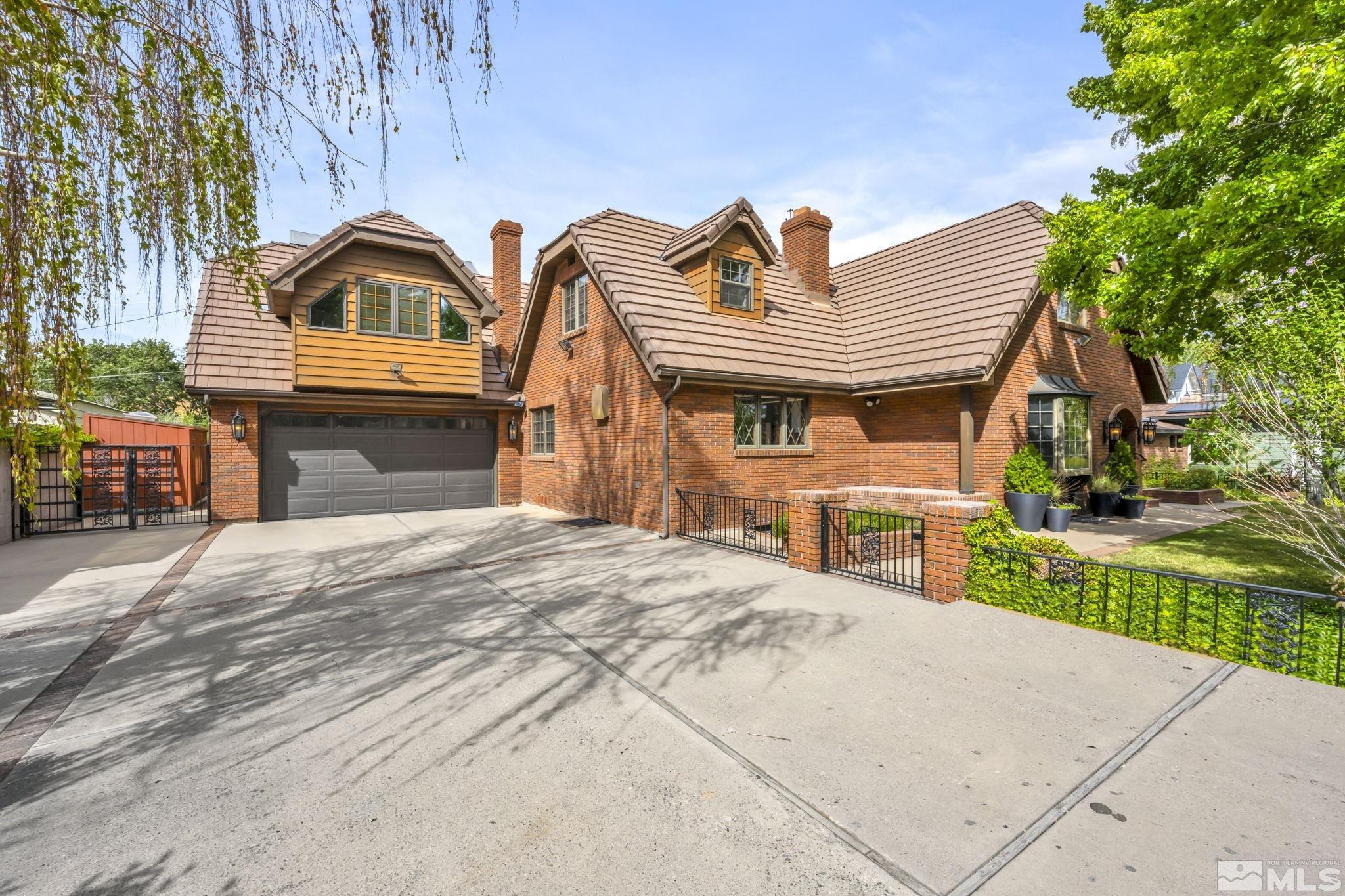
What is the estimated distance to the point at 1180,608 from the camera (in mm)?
5363

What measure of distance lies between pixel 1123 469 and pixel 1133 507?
0.97 meters

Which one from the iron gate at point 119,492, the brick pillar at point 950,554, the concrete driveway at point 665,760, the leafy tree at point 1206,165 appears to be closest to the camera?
the concrete driveway at point 665,760

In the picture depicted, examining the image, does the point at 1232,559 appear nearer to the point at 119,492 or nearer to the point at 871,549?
the point at 871,549

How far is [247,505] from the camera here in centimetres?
1299

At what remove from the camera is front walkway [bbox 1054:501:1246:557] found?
987cm

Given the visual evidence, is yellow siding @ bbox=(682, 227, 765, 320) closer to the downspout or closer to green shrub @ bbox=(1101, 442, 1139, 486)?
the downspout

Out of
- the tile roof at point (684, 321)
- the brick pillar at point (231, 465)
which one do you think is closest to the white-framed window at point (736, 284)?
the tile roof at point (684, 321)

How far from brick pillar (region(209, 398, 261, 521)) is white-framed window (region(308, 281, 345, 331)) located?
7.75 feet

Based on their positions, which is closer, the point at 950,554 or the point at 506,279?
the point at 950,554

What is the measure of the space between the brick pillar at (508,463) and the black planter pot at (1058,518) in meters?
13.0

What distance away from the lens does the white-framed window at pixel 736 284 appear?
41.8ft

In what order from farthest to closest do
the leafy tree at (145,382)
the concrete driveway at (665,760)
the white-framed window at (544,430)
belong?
the leafy tree at (145,382), the white-framed window at (544,430), the concrete driveway at (665,760)

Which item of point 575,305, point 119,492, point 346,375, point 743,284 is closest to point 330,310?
point 346,375

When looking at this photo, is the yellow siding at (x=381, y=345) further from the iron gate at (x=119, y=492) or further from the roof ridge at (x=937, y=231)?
the roof ridge at (x=937, y=231)
